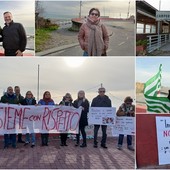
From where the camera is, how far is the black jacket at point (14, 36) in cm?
Answer: 357

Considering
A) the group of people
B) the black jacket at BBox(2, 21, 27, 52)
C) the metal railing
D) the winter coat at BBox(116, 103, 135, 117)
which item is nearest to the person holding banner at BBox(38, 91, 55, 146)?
the group of people

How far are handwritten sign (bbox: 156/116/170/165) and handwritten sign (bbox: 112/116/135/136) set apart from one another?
275mm

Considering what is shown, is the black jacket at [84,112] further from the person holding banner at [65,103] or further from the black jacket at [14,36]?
the black jacket at [14,36]

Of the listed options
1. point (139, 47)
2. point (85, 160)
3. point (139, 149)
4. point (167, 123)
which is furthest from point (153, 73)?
point (85, 160)

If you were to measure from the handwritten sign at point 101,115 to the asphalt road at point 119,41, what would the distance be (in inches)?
23.5

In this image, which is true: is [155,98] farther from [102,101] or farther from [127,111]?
[102,101]

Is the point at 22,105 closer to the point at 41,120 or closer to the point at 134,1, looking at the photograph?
the point at 41,120

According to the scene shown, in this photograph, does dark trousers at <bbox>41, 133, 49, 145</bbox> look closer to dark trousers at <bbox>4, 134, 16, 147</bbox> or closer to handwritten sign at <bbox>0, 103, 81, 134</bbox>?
handwritten sign at <bbox>0, 103, 81, 134</bbox>

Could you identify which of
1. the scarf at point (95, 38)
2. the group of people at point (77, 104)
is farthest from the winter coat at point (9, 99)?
the scarf at point (95, 38)

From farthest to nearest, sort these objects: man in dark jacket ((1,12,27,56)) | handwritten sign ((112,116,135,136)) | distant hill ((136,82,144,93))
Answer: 1. handwritten sign ((112,116,135,136))
2. distant hill ((136,82,144,93))
3. man in dark jacket ((1,12,27,56))

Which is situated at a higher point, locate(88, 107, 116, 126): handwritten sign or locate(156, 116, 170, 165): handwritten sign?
locate(88, 107, 116, 126): handwritten sign

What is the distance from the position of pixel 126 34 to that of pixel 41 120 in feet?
4.23

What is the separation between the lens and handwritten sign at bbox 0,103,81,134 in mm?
3840

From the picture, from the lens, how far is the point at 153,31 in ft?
11.9
